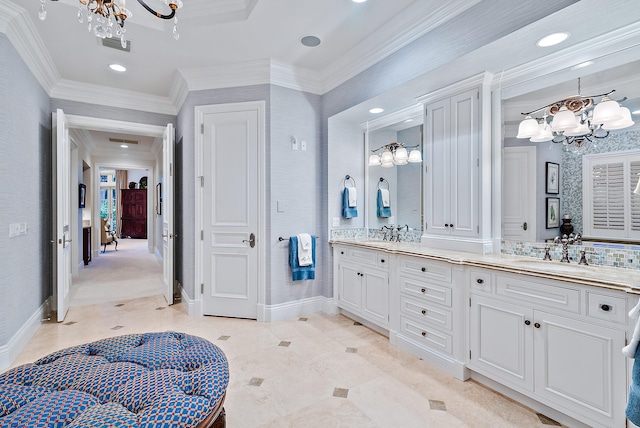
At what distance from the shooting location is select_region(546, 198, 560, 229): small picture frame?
2303 millimetres

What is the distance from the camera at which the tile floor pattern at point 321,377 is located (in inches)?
74.5

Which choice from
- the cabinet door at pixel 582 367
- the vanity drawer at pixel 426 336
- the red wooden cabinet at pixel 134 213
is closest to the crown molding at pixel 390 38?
the cabinet door at pixel 582 367

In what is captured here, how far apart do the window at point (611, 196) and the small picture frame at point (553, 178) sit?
151mm

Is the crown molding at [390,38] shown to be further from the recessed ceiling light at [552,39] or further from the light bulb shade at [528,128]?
the light bulb shade at [528,128]

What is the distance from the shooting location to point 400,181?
11.7 ft

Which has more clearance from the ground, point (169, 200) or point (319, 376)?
point (169, 200)

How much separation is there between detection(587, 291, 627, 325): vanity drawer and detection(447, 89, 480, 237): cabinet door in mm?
991

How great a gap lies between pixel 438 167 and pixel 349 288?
156 centimetres

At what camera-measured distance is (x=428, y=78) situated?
2.61 meters

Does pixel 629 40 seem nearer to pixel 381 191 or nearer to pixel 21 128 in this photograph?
pixel 381 191

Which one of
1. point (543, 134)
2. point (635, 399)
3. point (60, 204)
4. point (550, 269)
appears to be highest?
point (543, 134)

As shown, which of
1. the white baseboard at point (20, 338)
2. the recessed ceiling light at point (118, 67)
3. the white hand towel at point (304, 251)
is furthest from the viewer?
the white hand towel at point (304, 251)

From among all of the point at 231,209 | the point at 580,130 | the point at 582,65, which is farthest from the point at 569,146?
the point at 231,209

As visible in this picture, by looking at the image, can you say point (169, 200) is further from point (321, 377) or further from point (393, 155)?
point (321, 377)
